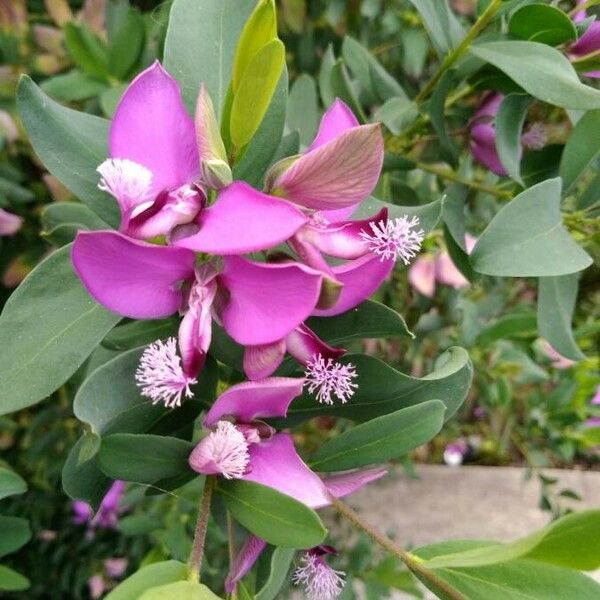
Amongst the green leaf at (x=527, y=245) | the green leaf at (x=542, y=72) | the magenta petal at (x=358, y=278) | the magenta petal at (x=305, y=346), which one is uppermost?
the green leaf at (x=542, y=72)

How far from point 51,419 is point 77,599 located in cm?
50

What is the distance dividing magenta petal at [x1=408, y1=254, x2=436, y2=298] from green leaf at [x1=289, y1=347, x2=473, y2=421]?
0.60 m

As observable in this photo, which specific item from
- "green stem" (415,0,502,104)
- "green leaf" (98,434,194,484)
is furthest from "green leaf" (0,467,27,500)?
"green stem" (415,0,502,104)

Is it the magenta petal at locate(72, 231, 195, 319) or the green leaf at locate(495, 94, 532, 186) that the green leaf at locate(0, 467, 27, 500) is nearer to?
Answer: the magenta petal at locate(72, 231, 195, 319)

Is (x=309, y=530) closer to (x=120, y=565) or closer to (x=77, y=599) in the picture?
(x=120, y=565)

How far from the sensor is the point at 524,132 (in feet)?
2.62

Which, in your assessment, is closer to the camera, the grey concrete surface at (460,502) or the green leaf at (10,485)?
the green leaf at (10,485)

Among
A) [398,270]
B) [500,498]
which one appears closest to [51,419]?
[398,270]

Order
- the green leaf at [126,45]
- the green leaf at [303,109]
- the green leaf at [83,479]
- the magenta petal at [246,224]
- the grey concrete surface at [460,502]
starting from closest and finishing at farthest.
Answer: the magenta petal at [246,224] → the green leaf at [83,479] → the green leaf at [303,109] → the green leaf at [126,45] → the grey concrete surface at [460,502]

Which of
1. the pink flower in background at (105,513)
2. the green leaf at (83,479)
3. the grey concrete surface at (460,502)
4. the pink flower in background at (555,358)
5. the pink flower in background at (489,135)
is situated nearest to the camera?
the green leaf at (83,479)

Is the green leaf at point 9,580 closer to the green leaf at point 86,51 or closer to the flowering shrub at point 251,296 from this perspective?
the flowering shrub at point 251,296

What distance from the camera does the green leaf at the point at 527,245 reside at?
574mm

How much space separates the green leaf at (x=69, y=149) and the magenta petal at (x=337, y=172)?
0.49 ft

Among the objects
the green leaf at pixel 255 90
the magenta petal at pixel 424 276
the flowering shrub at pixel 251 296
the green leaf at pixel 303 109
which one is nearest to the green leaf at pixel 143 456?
the flowering shrub at pixel 251 296
